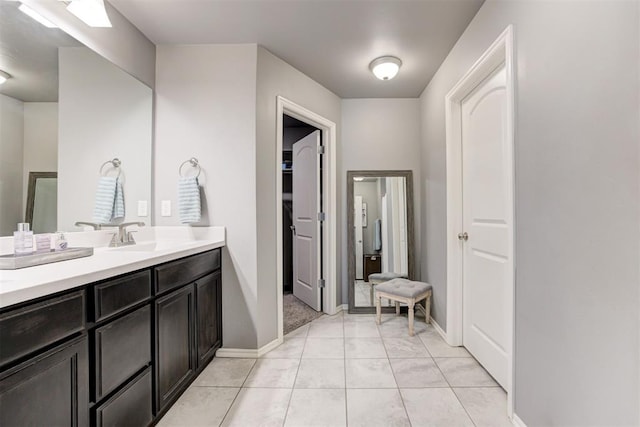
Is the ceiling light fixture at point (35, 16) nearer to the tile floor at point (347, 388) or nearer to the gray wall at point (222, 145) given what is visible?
the gray wall at point (222, 145)

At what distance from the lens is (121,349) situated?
119 centimetres

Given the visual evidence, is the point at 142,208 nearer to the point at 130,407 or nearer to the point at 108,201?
the point at 108,201

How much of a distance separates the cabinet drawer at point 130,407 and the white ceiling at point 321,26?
213 cm

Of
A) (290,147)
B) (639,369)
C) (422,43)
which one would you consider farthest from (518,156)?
(290,147)

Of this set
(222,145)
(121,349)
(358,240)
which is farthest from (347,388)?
(222,145)

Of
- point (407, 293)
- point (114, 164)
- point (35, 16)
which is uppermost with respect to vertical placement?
point (35, 16)

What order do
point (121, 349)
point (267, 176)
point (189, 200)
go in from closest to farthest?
1. point (121, 349)
2. point (189, 200)
3. point (267, 176)

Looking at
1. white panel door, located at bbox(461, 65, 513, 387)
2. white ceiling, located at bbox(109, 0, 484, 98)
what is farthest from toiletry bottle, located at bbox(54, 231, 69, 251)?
white panel door, located at bbox(461, 65, 513, 387)

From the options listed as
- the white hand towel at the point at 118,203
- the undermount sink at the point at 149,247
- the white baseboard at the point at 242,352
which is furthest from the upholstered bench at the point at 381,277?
the white hand towel at the point at 118,203

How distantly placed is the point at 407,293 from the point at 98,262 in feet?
7.51

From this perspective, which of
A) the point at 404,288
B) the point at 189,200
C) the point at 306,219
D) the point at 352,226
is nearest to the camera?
the point at 189,200

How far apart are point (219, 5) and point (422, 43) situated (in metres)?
1.48

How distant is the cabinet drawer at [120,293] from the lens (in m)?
1.08

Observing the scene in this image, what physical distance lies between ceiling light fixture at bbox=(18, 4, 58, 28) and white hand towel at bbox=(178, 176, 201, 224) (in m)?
1.05
